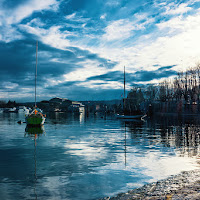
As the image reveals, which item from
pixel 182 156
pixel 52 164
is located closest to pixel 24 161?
pixel 52 164

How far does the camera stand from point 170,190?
9672mm

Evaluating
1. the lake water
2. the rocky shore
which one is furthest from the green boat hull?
the rocky shore

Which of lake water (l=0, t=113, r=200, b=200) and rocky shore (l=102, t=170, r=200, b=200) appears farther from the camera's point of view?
lake water (l=0, t=113, r=200, b=200)

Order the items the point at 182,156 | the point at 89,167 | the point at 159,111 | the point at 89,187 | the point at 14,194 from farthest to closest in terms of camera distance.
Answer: the point at 159,111 < the point at 182,156 < the point at 89,167 < the point at 89,187 < the point at 14,194

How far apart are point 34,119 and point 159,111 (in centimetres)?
10039

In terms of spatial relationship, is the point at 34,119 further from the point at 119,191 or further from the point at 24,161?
the point at 119,191

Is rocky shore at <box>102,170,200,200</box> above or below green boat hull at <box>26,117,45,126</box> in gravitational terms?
below

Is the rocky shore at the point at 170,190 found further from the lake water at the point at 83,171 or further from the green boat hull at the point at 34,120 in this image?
the green boat hull at the point at 34,120

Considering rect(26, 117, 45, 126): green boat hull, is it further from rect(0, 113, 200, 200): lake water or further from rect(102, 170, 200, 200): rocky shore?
rect(102, 170, 200, 200): rocky shore

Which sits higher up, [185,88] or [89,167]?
[185,88]

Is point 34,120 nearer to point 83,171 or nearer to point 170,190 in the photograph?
point 83,171

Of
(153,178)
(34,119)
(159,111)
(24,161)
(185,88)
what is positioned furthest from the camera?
(159,111)

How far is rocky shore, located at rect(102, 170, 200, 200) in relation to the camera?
868 cm

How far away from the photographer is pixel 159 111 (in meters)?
136
